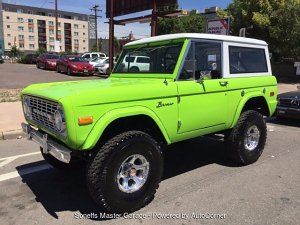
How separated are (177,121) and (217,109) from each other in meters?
0.83

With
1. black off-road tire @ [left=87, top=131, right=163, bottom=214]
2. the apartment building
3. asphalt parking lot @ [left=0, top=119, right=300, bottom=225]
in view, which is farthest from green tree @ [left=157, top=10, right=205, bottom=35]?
the apartment building

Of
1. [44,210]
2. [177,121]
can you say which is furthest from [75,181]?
[177,121]

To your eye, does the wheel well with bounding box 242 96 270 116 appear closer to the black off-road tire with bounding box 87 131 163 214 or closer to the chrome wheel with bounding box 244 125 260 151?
the chrome wheel with bounding box 244 125 260 151

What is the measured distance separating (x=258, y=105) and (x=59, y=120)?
3665mm

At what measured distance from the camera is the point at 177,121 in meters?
4.35

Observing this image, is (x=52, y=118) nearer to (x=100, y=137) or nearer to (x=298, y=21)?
(x=100, y=137)

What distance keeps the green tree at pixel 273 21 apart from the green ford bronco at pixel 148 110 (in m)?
16.5

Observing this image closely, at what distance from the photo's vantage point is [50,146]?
3.91 metres

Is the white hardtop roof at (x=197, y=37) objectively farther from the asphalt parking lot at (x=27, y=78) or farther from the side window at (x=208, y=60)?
the asphalt parking lot at (x=27, y=78)

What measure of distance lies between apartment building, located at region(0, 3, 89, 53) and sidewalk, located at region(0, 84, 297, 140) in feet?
327

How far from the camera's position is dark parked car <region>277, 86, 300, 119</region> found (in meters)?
9.02

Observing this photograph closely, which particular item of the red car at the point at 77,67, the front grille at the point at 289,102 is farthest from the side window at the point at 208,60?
the red car at the point at 77,67

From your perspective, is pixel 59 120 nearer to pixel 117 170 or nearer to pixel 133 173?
pixel 117 170

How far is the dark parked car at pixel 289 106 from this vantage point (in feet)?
29.6
